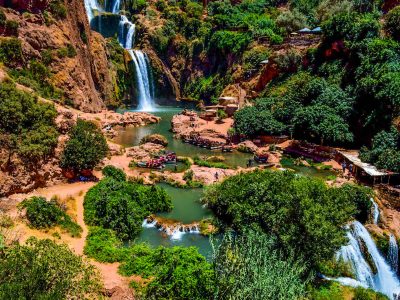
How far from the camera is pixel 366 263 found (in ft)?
75.9

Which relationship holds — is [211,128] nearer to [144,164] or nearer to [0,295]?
[144,164]

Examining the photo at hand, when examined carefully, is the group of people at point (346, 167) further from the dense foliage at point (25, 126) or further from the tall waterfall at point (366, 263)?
the dense foliage at point (25, 126)

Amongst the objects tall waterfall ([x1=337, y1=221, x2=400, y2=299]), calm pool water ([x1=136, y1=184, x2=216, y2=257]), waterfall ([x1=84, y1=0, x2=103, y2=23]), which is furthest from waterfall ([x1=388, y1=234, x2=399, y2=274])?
waterfall ([x1=84, y1=0, x2=103, y2=23])

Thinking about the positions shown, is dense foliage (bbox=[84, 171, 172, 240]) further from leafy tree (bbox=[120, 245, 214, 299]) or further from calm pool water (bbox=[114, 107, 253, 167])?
calm pool water (bbox=[114, 107, 253, 167])

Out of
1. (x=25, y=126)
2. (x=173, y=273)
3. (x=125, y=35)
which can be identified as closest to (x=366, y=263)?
(x=173, y=273)

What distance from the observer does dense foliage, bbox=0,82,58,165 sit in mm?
26078

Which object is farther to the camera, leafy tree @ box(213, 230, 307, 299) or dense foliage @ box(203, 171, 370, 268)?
dense foliage @ box(203, 171, 370, 268)

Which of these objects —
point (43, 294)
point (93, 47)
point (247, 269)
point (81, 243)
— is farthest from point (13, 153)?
point (93, 47)

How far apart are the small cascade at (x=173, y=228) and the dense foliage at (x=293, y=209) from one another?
2.24 metres

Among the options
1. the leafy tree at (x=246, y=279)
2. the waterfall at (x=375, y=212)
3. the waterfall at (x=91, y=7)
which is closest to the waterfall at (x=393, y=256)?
the waterfall at (x=375, y=212)

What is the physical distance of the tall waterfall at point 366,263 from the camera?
22.4m

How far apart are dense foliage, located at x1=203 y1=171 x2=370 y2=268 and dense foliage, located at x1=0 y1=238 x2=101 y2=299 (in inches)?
368

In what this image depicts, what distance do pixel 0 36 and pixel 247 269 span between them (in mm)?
40957

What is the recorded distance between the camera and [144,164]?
37469 mm
